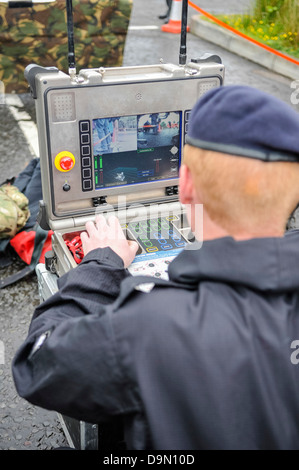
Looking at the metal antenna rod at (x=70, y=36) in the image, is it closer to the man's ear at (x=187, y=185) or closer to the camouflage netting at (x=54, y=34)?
the man's ear at (x=187, y=185)

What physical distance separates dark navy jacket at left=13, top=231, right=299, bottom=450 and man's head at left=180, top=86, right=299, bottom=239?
0.18 feet

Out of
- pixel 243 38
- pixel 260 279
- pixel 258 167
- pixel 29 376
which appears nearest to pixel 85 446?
pixel 29 376

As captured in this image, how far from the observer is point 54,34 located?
213 inches

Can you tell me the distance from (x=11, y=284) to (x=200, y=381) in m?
2.33

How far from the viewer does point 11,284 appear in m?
3.13

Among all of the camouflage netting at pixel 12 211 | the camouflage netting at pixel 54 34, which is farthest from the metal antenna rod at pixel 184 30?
the camouflage netting at pixel 54 34

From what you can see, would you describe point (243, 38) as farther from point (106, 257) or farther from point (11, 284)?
point (106, 257)

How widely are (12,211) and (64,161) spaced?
4.80 ft

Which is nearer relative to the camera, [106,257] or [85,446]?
[106,257]

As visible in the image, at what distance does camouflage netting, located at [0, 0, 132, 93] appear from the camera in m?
5.27

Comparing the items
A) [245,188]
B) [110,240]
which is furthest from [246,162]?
[110,240]

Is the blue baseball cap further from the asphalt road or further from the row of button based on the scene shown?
the asphalt road

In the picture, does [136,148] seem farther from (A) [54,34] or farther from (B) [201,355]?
(A) [54,34]

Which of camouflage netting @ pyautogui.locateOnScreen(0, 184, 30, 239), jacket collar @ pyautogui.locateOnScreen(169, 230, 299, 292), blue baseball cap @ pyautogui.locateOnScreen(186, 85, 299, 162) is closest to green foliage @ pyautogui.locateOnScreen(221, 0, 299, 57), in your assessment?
camouflage netting @ pyautogui.locateOnScreen(0, 184, 30, 239)
